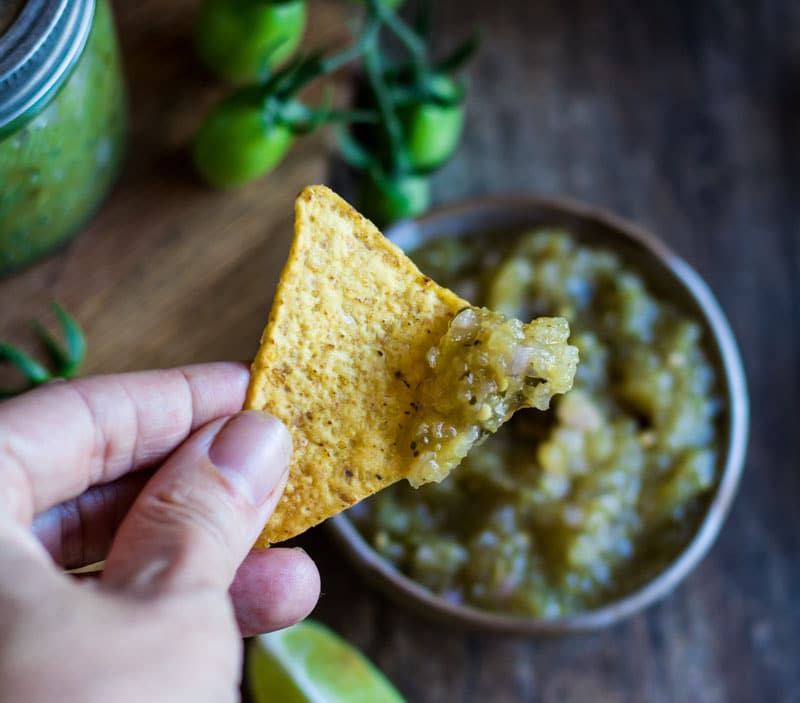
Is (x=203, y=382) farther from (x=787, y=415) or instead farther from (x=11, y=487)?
(x=787, y=415)

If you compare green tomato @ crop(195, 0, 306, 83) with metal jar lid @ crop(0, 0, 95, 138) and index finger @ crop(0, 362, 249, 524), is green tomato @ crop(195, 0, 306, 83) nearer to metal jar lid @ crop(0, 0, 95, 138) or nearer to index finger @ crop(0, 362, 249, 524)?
metal jar lid @ crop(0, 0, 95, 138)

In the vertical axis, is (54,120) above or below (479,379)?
above

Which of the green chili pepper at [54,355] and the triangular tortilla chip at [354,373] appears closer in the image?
the triangular tortilla chip at [354,373]

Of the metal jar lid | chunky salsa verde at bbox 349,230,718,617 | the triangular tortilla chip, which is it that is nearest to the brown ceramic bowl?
chunky salsa verde at bbox 349,230,718,617

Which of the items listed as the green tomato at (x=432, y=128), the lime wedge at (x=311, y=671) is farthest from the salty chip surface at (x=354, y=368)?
the green tomato at (x=432, y=128)

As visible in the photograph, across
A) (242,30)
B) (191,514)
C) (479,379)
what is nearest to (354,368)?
(479,379)

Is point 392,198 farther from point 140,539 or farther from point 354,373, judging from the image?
point 140,539

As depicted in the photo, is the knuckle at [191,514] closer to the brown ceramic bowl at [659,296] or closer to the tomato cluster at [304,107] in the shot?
the brown ceramic bowl at [659,296]
